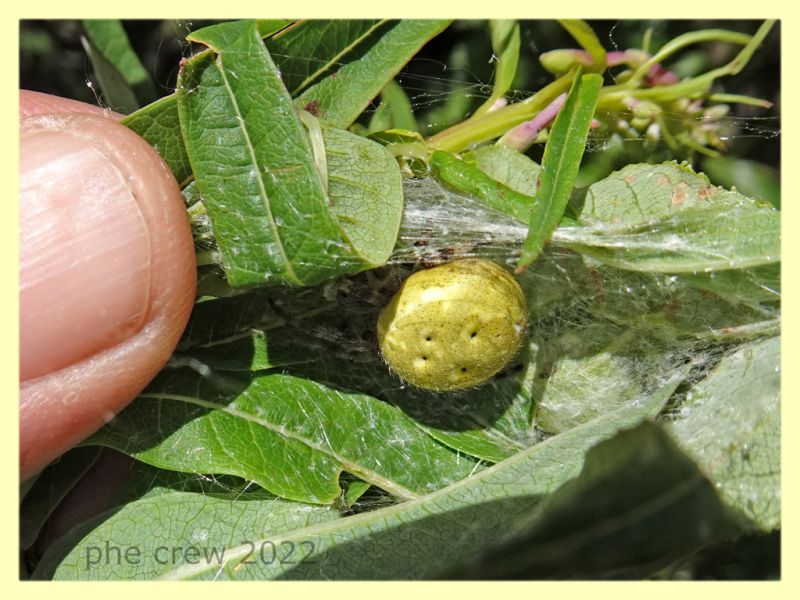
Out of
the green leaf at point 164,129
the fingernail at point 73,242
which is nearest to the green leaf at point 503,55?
the green leaf at point 164,129

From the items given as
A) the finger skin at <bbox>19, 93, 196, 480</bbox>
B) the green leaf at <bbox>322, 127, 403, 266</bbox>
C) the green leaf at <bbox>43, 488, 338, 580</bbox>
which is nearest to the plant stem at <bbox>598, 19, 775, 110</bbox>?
the green leaf at <bbox>322, 127, 403, 266</bbox>

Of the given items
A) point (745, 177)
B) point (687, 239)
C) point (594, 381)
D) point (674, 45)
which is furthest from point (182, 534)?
point (745, 177)

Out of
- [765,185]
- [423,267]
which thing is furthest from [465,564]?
[765,185]

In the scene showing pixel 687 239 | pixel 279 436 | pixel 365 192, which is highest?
pixel 365 192

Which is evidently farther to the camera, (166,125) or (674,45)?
(674,45)

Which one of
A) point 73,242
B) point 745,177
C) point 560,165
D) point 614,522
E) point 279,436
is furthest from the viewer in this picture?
point 745,177

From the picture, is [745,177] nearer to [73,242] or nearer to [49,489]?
[73,242]

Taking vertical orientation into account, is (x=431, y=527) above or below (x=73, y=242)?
below

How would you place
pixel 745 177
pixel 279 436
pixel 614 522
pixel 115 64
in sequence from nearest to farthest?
pixel 614 522
pixel 279 436
pixel 115 64
pixel 745 177
